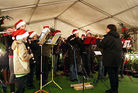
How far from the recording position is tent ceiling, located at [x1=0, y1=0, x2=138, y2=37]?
212 inches

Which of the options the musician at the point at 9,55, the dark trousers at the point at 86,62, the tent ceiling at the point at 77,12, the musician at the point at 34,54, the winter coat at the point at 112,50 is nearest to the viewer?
the musician at the point at 9,55

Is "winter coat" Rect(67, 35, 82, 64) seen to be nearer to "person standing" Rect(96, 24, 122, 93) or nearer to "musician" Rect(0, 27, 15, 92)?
"person standing" Rect(96, 24, 122, 93)

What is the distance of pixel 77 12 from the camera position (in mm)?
8039

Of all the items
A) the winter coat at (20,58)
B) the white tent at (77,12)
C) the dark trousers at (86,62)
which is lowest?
the dark trousers at (86,62)

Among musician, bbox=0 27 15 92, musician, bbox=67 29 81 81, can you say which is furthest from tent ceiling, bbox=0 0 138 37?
musician, bbox=67 29 81 81

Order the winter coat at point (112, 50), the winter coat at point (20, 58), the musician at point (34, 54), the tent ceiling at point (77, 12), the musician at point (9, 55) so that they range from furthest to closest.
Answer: the tent ceiling at point (77, 12) → the musician at point (34, 54) → the winter coat at point (112, 50) → the musician at point (9, 55) → the winter coat at point (20, 58)

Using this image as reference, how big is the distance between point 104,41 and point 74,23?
23.6ft

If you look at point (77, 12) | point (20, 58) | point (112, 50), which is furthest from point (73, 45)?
point (77, 12)

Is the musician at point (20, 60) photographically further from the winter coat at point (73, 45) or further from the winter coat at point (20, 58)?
the winter coat at point (73, 45)

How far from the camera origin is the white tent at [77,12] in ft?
17.6

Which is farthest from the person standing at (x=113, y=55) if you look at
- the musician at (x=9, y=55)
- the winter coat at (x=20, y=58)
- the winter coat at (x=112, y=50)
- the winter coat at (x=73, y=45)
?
the musician at (x=9, y=55)

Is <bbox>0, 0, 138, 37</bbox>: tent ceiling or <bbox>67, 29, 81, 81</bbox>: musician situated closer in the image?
<bbox>67, 29, 81, 81</bbox>: musician

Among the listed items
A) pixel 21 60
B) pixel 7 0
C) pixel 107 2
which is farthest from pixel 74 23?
pixel 21 60

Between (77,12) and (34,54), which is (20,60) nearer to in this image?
(34,54)
